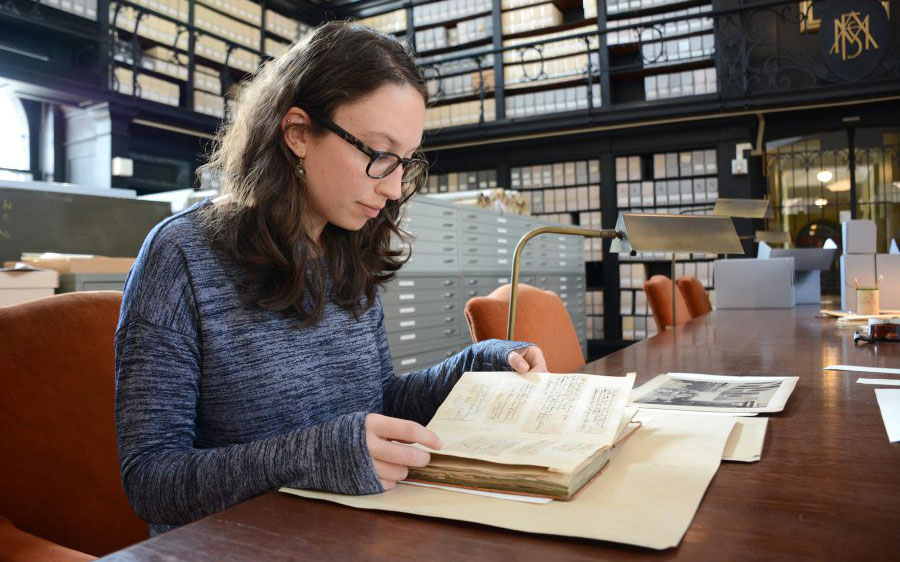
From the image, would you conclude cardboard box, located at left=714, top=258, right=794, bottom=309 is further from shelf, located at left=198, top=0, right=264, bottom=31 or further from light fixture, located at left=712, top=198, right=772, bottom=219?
shelf, located at left=198, top=0, right=264, bottom=31

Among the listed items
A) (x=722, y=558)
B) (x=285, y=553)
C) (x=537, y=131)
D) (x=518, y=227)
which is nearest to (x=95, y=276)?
(x=285, y=553)

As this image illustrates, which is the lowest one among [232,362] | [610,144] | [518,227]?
[232,362]

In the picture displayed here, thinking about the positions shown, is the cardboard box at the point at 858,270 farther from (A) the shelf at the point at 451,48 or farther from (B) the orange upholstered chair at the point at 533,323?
(A) the shelf at the point at 451,48

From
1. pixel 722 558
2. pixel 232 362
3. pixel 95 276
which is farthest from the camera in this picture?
pixel 95 276

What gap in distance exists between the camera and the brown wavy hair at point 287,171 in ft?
2.85

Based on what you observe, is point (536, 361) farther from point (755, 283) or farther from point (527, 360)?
point (755, 283)

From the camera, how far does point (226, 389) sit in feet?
2.71

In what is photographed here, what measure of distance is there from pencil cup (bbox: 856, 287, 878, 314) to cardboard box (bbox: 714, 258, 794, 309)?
0.90m

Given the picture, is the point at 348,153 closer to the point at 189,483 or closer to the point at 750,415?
the point at 189,483

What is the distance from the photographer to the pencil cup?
2.52 metres

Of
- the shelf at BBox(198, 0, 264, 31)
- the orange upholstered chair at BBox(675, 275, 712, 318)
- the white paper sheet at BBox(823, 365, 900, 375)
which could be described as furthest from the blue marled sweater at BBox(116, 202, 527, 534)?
the shelf at BBox(198, 0, 264, 31)

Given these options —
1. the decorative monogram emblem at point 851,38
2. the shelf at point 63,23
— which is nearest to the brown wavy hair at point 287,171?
the shelf at point 63,23

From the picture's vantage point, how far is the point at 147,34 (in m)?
5.86

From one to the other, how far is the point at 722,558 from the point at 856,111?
684 cm
